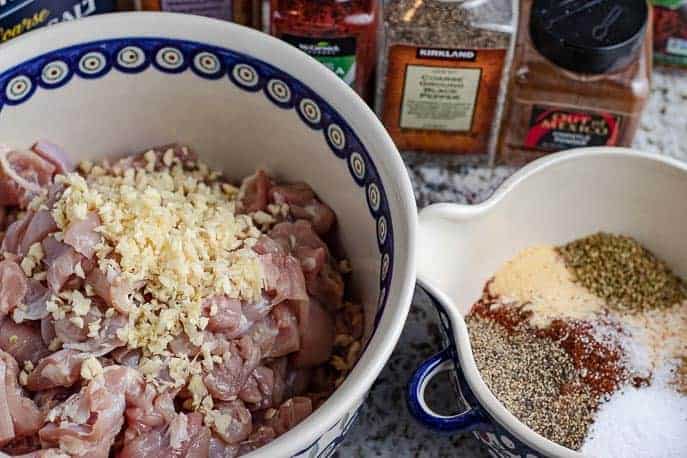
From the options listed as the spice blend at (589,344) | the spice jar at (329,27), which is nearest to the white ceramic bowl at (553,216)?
the spice blend at (589,344)

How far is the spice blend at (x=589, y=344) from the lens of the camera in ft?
4.01

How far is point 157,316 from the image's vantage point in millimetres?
1091

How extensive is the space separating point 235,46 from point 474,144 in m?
0.45

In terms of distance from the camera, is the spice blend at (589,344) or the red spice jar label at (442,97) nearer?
the spice blend at (589,344)

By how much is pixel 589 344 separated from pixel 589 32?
42 centimetres

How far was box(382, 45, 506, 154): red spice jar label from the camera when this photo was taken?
142cm

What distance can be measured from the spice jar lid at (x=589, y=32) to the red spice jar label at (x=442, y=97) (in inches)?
2.7

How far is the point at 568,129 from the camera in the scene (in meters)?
1.50

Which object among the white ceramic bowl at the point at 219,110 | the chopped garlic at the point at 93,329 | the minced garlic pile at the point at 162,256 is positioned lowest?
the chopped garlic at the point at 93,329

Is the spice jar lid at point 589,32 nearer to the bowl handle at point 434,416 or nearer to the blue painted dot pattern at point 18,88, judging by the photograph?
the bowl handle at point 434,416

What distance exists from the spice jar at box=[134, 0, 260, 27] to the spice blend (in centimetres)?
51

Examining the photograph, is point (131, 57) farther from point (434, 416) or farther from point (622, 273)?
point (622, 273)

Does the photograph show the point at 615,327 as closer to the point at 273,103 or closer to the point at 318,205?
the point at 318,205

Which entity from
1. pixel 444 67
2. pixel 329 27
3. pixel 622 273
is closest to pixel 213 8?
pixel 329 27
